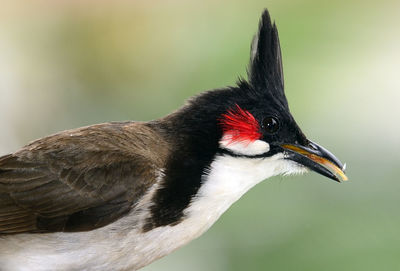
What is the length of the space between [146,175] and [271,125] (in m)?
0.59

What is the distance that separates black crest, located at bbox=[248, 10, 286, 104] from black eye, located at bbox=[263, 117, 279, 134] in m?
0.13

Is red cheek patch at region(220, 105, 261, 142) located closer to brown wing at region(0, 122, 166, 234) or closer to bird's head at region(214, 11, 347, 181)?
bird's head at region(214, 11, 347, 181)

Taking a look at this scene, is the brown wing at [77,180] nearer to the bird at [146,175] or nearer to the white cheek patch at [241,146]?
the bird at [146,175]

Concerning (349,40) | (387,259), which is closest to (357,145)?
(387,259)

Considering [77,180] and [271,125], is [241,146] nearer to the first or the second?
[271,125]

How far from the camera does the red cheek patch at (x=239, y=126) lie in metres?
3.39

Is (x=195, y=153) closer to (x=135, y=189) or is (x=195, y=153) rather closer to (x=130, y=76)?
(x=135, y=189)

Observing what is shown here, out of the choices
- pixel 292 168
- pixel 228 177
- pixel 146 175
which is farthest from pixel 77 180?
pixel 292 168

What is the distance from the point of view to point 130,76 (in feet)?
22.8

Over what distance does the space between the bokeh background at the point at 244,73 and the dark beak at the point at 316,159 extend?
131cm

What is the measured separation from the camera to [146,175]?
11.0 ft

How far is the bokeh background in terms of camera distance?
496cm

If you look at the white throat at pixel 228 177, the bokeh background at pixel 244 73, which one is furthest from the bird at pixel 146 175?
the bokeh background at pixel 244 73

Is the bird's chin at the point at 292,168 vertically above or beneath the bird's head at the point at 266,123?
beneath
